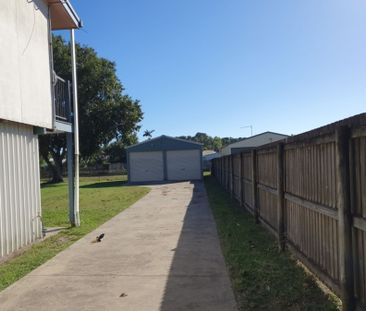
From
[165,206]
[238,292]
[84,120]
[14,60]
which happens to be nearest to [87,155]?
[84,120]

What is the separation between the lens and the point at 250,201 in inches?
500

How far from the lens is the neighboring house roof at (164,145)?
4103cm

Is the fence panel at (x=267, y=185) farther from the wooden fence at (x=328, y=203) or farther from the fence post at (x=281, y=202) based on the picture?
the fence post at (x=281, y=202)

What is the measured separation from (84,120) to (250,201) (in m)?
29.9

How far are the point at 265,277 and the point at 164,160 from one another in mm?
35155

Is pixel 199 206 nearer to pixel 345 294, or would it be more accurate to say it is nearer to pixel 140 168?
pixel 345 294

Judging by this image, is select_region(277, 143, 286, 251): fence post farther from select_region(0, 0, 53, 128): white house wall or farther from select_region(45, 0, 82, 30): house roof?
select_region(45, 0, 82, 30): house roof

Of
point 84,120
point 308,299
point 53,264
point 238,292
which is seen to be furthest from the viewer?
point 84,120

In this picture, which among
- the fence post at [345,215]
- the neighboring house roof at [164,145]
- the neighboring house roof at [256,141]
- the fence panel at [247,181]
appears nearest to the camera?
the fence post at [345,215]

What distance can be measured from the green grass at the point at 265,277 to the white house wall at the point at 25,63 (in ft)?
15.0

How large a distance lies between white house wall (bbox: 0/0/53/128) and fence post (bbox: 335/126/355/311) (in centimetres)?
567

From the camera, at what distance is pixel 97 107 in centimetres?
4100

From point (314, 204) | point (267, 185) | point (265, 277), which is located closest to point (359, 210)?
point (314, 204)

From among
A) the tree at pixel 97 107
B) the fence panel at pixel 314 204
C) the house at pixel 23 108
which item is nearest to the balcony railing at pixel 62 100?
the house at pixel 23 108
